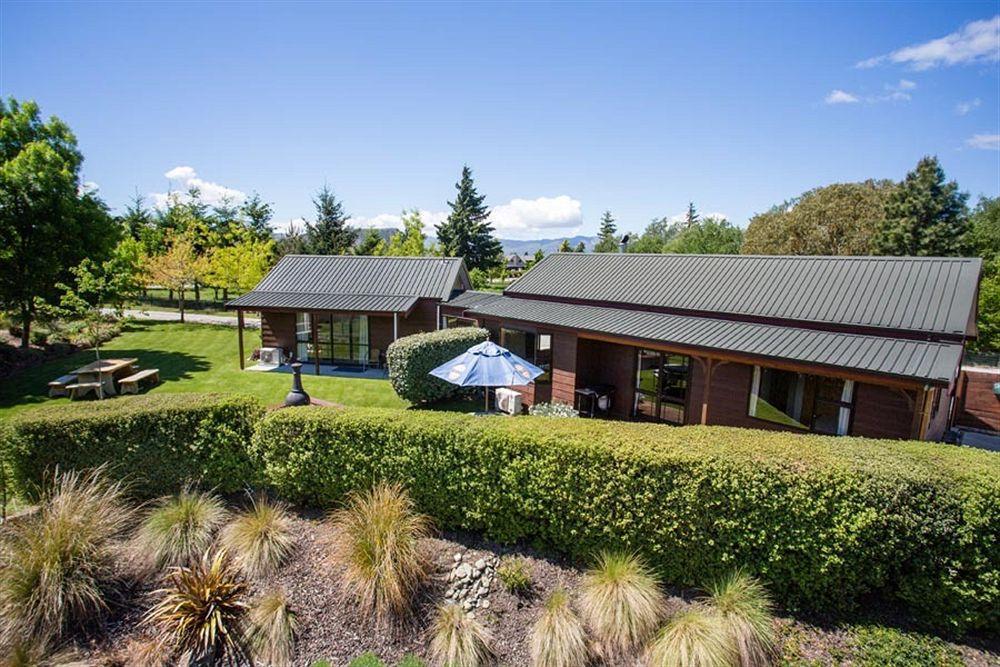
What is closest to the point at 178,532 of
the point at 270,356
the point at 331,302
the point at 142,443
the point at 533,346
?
the point at 142,443

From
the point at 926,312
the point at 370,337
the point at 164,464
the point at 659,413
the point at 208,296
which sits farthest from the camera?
the point at 208,296

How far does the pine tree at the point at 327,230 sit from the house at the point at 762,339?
1108 inches

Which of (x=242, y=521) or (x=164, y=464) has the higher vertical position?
(x=164, y=464)

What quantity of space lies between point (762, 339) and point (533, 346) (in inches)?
251

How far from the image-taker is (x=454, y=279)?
20016 millimetres

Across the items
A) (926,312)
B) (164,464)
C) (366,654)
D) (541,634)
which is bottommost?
(366,654)

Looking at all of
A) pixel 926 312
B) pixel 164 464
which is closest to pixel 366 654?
pixel 164 464

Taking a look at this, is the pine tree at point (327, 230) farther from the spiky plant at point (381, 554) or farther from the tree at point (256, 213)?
the spiky plant at point (381, 554)

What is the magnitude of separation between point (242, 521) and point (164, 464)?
187 centimetres

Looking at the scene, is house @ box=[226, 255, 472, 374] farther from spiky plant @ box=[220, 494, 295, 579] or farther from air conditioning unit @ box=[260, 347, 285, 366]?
spiky plant @ box=[220, 494, 295, 579]

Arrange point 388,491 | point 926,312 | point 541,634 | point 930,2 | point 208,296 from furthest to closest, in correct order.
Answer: point 208,296 < point 930,2 < point 926,312 < point 388,491 < point 541,634

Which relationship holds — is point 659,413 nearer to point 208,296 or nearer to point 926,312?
point 926,312

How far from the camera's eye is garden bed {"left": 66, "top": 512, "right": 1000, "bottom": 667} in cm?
476

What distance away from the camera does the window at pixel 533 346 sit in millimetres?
13594
